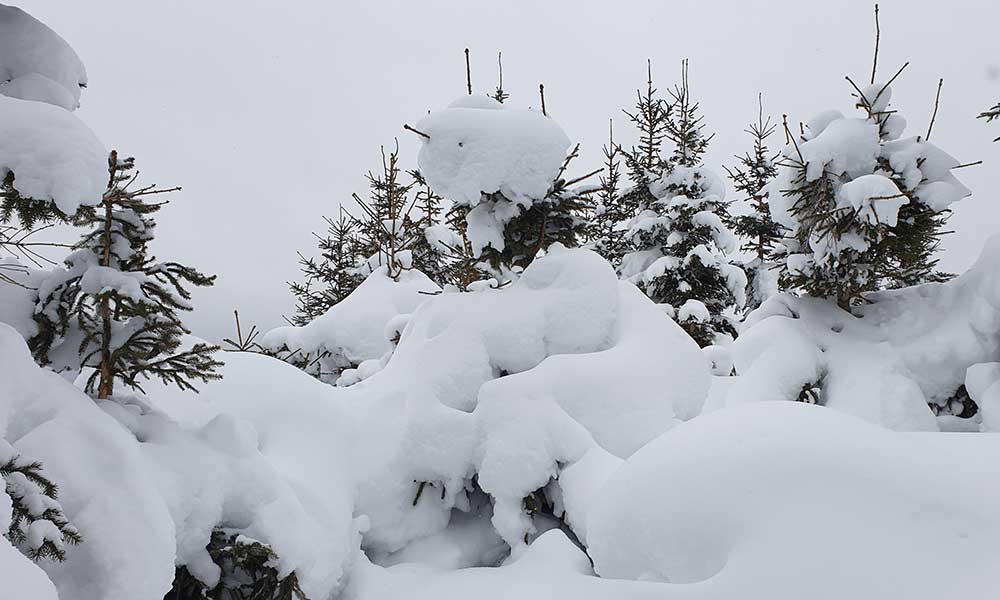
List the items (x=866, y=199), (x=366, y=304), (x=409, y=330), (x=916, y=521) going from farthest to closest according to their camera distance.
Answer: (x=366, y=304), (x=409, y=330), (x=866, y=199), (x=916, y=521)

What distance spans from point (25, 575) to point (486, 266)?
601 cm

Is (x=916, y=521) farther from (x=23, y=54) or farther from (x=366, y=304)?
(x=366, y=304)

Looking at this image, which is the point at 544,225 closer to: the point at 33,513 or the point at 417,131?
the point at 417,131

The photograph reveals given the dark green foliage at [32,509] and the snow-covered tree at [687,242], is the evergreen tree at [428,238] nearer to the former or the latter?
the snow-covered tree at [687,242]

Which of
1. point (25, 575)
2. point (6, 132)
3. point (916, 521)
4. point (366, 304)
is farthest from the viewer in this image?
point (366, 304)

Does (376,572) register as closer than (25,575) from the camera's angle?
No

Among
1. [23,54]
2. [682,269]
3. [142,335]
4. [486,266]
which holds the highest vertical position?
[23,54]

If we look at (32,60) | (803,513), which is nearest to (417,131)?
(32,60)

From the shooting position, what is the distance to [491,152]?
652cm

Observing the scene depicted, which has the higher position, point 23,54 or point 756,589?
point 23,54

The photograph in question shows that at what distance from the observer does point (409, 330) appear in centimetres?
701

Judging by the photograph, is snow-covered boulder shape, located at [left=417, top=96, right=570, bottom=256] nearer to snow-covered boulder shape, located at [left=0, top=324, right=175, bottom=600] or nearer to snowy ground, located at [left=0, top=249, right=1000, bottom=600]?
snowy ground, located at [left=0, top=249, right=1000, bottom=600]

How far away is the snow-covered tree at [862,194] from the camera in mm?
5609

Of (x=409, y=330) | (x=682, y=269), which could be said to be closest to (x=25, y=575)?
(x=409, y=330)
